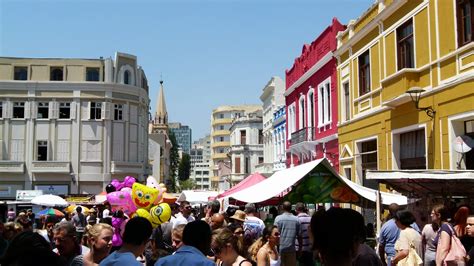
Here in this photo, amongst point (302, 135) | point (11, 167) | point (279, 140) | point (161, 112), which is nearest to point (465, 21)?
point (302, 135)

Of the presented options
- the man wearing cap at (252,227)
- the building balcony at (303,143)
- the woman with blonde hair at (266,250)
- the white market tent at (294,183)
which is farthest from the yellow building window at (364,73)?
the woman with blonde hair at (266,250)

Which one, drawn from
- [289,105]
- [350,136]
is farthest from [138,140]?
[350,136]

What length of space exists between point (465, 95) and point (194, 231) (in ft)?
34.4

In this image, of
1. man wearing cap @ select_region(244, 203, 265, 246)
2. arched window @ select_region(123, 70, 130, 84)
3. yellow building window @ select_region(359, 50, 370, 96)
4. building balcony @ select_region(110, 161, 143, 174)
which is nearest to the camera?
man wearing cap @ select_region(244, 203, 265, 246)

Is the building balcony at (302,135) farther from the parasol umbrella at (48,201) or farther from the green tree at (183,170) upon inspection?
the green tree at (183,170)

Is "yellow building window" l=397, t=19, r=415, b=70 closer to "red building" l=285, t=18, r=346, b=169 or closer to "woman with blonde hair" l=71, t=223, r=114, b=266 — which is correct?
"red building" l=285, t=18, r=346, b=169

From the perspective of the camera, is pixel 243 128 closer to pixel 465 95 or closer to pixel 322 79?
pixel 322 79

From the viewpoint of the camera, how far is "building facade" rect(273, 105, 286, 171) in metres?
39.0

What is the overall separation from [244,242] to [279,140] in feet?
114

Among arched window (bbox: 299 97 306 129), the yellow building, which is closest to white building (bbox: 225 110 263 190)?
arched window (bbox: 299 97 306 129)

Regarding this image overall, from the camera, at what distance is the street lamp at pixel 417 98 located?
14906 mm

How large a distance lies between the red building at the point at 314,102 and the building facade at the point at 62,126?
1739 cm

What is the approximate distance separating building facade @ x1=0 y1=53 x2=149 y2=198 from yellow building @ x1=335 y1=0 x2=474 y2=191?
89.1ft

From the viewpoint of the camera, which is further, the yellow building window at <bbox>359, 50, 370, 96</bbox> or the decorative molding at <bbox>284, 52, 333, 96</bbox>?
the decorative molding at <bbox>284, 52, 333, 96</bbox>
